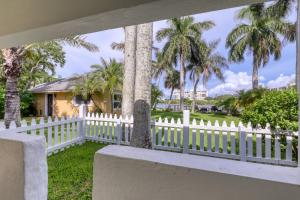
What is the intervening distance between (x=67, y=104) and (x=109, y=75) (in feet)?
12.1

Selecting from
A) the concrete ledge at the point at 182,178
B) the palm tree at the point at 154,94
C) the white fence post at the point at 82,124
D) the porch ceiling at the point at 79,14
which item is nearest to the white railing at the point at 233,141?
the white fence post at the point at 82,124

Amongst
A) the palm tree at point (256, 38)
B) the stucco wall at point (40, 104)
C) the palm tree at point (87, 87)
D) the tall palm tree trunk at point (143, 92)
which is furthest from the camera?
the palm tree at point (256, 38)

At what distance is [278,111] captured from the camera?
4.99m

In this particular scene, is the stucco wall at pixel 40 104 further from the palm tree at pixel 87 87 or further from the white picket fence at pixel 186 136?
the white picket fence at pixel 186 136

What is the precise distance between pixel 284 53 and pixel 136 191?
20094 mm

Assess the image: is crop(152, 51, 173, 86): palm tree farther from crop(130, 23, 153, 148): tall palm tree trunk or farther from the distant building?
crop(130, 23, 153, 148): tall palm tree trunk

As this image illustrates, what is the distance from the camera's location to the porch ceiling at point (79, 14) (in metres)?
1.10

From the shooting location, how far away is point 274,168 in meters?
0.70

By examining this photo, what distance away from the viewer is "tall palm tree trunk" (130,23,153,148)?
4969mm

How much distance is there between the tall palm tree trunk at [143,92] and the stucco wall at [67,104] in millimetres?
10391

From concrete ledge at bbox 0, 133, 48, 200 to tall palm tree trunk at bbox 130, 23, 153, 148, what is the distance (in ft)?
12.7

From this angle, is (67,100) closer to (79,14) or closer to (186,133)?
(186,133)

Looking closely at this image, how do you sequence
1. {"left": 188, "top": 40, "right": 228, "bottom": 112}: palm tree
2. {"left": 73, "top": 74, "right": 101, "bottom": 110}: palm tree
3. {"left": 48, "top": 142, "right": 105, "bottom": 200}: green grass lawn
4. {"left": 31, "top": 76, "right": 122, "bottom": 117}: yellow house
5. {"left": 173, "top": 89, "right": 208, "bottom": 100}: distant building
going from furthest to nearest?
{"left": 173, "top": 89, "right": 208, "bottom": 100}: distant building → {"left": 188, "top": 40, "right": 228, "bottom": 112}: palm tree → {"left": 31, "top": 76, "right": 122, "bottom": 117}: yellow house → {"left": 73, "top": 74, "right": 101, "bottom": 110}: palm tree → {"left": 48, "top": 142, "right": 105, "bottom": 200}: green grass lawn

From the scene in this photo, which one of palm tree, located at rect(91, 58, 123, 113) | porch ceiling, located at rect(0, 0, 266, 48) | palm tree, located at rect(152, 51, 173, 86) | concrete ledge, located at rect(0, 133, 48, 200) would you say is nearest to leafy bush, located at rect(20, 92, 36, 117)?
palm tree, located at rect(91, 58, 123, 113)
